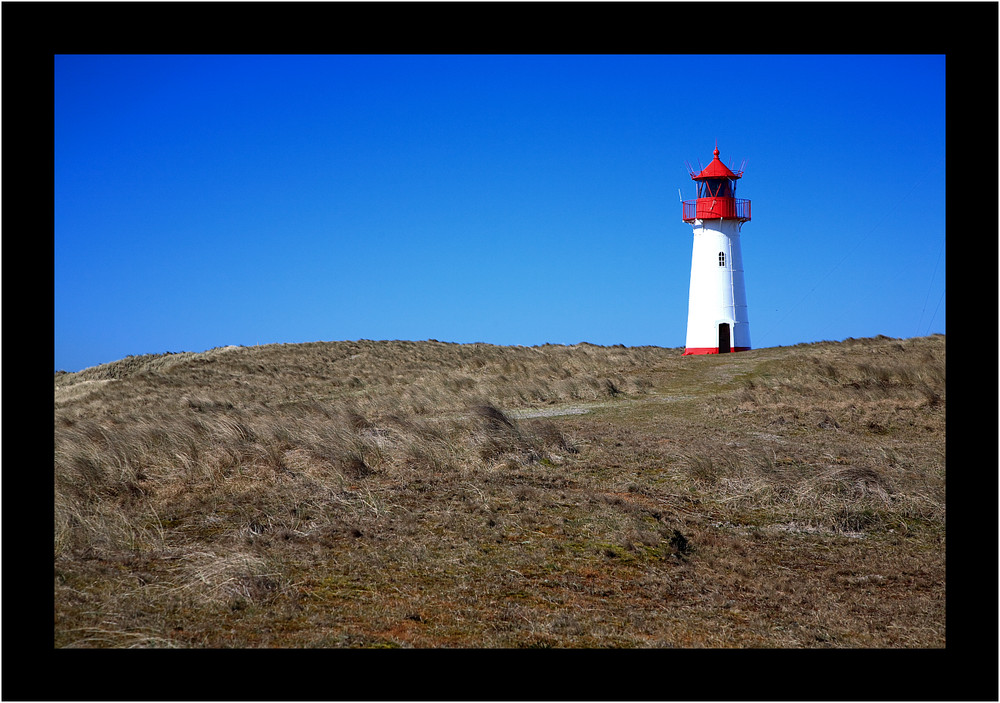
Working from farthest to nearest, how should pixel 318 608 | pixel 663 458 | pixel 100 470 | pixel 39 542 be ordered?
1. pixel 663 458
2. pixel 100 470
3. pixel 318 608
4. pixel 39 542

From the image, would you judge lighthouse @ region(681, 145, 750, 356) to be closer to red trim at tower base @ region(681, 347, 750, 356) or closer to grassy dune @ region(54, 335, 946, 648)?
red trim at tower base @ region(681, 347, 750, 356)

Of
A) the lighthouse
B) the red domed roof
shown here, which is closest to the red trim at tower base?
the lighthouse

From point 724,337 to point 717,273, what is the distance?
2781mm

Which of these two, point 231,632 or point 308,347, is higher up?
point 308,347

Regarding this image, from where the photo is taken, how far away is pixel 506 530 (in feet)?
24.1

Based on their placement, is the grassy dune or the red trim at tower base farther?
the red trim at tower base

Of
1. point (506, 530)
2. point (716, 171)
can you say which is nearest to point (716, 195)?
point (716, 171)

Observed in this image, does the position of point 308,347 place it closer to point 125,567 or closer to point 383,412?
point 383,412

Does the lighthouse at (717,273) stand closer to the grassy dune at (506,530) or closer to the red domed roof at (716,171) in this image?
the red domed roof at (716,171)

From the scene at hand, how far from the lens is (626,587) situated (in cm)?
608

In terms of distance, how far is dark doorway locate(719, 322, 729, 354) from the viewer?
30.4 meters

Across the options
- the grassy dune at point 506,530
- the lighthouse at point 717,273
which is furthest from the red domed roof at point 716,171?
the grassy dune at point 506,530

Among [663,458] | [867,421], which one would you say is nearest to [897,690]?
[663,458]
